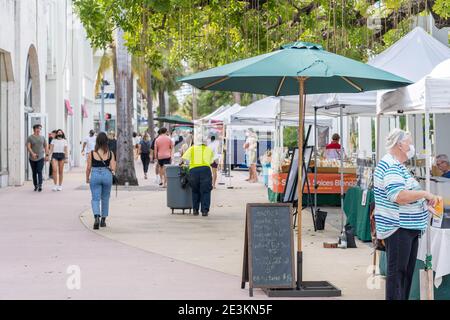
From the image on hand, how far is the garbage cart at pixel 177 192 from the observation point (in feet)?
62.6

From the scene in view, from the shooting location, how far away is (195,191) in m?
19.0

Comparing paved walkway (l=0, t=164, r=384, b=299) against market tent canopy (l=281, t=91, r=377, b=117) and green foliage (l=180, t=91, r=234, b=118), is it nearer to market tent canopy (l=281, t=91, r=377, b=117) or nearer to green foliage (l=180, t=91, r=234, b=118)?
market tent canopy (l=281, t=91, r=377, b=117)

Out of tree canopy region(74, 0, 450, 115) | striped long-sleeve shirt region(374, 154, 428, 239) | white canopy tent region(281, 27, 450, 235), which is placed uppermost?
tree canopy region(74, 0, 450, 115)

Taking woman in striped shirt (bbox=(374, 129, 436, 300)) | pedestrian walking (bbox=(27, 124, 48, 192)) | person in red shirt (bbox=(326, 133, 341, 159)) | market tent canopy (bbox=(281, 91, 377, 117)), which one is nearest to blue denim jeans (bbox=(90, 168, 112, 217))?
market tent canopy (bbox=(281, 91, 377, 117))

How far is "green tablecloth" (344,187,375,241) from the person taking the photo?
47.5 feet

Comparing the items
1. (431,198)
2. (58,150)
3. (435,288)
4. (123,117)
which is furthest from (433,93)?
(123,117)

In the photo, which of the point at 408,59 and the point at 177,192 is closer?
the point at 408,59

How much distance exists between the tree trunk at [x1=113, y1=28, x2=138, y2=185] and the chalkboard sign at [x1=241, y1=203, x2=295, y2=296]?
19.2 metres

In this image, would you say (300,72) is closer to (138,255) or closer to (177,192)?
(138,255)

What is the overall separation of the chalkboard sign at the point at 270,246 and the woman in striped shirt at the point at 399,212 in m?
1.54

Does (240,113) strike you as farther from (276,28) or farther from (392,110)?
(392,110)

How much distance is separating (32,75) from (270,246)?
2533 cm

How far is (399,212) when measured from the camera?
8.18 meters

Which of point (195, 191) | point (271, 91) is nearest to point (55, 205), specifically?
point (195, 191)
